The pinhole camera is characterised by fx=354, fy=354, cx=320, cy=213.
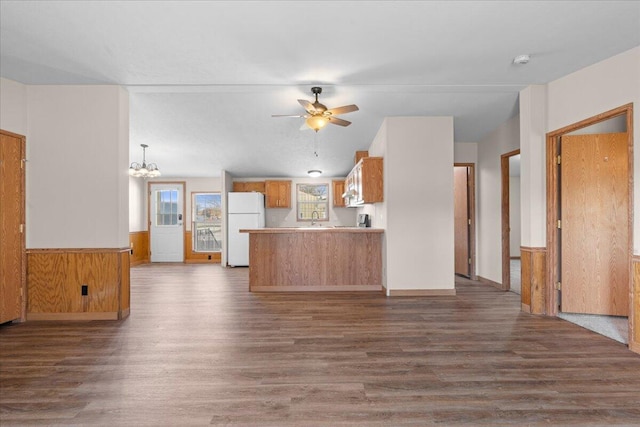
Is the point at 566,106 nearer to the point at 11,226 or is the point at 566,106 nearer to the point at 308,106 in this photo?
the point at 308,106

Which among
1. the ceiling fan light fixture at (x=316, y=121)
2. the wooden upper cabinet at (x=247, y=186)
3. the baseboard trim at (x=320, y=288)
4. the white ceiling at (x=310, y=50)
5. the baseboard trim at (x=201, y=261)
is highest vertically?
the white ceiling at (x=310, y=50)

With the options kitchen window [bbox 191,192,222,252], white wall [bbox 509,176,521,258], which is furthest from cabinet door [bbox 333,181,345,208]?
white wall [bbox 509,176,521,258]

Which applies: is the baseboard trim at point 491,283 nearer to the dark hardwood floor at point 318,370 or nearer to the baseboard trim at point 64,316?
the dark hardwood floor at point 318,370

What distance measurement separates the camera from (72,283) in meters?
3.66

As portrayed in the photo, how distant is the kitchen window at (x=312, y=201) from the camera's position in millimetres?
8836

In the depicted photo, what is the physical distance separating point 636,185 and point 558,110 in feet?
3.87

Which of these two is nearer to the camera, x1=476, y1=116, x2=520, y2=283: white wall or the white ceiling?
the white ceiling

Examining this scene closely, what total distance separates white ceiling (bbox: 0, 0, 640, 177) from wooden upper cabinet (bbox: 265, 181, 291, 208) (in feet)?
12.4

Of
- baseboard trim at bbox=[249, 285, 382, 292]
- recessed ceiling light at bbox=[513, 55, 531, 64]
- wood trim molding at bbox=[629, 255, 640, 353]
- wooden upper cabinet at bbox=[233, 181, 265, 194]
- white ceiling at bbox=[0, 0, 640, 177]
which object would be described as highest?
white ceiling at bbox=[0, 0, 640, 177]

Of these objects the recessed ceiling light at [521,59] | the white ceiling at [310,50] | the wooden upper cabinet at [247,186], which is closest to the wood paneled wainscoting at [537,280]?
the white ceiling at [310,50]

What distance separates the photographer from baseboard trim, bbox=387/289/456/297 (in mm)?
4719

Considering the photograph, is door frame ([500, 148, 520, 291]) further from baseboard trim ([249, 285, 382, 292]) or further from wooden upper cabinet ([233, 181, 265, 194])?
wooden upper cabinet ([233, 181, 265, 194])

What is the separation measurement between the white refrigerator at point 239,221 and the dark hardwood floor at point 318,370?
4008mm

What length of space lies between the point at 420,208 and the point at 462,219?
201cm
